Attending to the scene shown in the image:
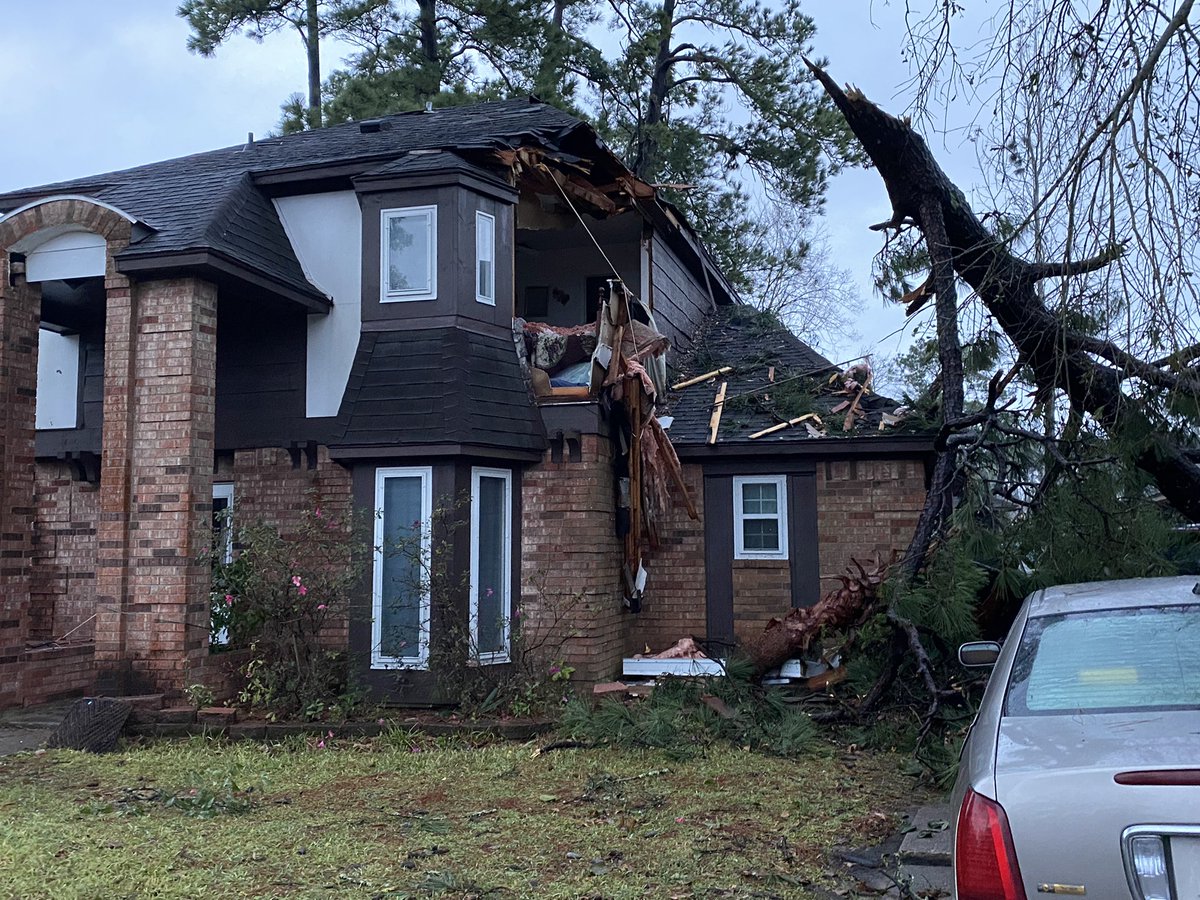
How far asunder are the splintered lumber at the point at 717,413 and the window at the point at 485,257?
10.0 ft

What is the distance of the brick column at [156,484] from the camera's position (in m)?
9.62

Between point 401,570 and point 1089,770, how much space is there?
811cm

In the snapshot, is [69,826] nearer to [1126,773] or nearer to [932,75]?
[1126,773]

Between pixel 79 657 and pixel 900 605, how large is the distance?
8.64m

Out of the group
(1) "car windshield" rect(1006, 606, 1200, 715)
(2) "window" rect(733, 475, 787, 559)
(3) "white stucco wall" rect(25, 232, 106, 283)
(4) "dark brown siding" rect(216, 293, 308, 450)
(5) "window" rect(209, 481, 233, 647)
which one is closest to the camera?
(1) "car windshield" rect(1006, 606, 1200, 715)

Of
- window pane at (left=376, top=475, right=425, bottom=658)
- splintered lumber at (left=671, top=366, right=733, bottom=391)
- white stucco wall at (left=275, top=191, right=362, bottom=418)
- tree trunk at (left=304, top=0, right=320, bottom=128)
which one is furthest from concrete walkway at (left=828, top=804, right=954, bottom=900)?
tree trunk at (left=304, top=0, right=320, bottom=128)

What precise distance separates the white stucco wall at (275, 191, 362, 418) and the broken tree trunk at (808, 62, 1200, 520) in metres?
5.89

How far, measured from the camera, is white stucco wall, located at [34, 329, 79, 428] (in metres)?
12.9

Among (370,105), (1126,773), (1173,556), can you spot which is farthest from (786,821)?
(370,105)

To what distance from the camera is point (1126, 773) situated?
2742mm

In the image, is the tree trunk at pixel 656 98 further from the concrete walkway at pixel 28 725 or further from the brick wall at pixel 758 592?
the concrete walkway at pixel 28 725

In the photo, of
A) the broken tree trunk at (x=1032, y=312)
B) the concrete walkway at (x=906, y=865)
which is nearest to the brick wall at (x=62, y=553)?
the broken tree trunk at (x=1032, y=312)

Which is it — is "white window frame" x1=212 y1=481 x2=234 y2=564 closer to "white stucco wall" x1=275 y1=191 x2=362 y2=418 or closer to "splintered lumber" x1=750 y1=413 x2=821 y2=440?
"white stucco wall" x1=275 y1=191 x2=362 y2=418

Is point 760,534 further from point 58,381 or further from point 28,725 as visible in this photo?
point 58,381
